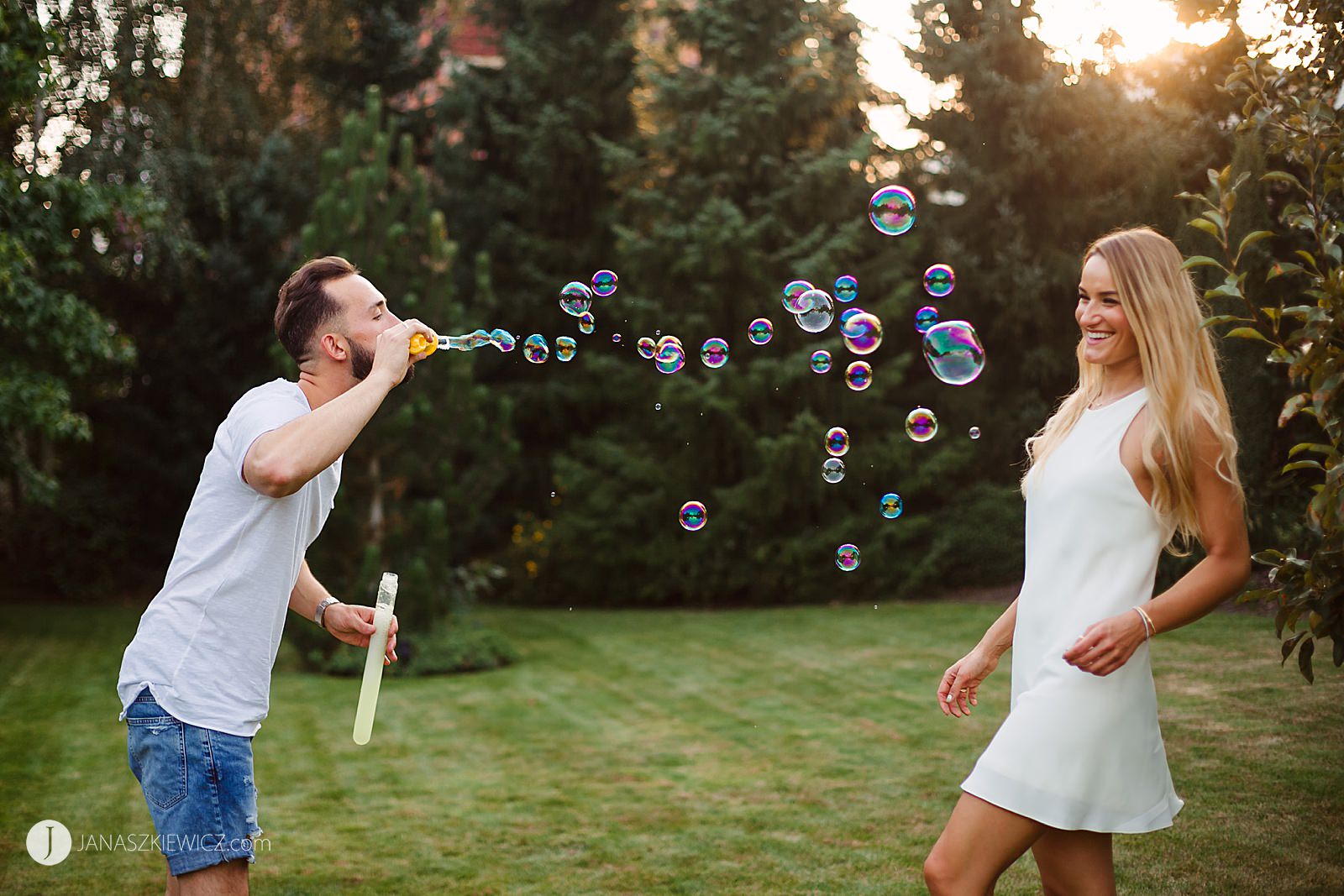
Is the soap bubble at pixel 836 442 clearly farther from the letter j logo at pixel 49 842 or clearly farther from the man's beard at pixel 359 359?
the letter j logo at pixel 49 842

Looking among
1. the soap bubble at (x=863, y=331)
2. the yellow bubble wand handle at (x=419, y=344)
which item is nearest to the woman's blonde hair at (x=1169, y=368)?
the yellow bubble wand handle at (x=419, y=344)

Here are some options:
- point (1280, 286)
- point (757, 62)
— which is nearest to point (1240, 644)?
point (1280, 286)

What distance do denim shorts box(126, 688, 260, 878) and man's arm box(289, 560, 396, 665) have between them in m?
0.43

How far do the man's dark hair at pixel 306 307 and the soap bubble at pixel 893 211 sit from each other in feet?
12.2

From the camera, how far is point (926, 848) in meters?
5.06

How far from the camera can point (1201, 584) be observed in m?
2.45

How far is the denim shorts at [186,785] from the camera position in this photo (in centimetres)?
244

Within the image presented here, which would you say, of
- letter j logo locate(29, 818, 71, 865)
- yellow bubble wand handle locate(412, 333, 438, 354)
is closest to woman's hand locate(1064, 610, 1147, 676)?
yellow bubble wand handle locate(412, 333, 438, 354)

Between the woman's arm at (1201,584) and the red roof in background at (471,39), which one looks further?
the red roof in background at (471,39)

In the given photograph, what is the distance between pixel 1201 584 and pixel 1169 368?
1.56 ft

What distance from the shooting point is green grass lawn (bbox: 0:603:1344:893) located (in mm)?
4805

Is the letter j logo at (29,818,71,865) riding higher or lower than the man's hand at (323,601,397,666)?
lower

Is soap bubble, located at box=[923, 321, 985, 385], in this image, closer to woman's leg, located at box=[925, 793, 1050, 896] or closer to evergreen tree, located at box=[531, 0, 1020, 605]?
woman's leg, located at box=[925, 793, 1050, 896]

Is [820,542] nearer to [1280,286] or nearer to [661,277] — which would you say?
[661,277]
